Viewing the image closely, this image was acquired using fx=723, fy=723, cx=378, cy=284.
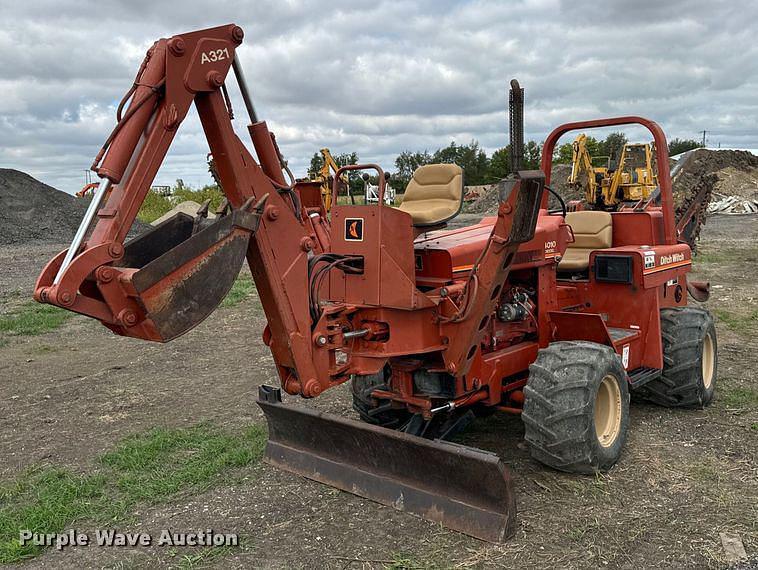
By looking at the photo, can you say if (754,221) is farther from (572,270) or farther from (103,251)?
(103,251)

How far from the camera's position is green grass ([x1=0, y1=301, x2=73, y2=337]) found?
34.9ft

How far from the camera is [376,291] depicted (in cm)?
444

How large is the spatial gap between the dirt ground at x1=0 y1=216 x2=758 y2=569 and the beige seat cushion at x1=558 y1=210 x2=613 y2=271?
4.72 feet

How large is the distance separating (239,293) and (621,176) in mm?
14608

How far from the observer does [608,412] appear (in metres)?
5.03

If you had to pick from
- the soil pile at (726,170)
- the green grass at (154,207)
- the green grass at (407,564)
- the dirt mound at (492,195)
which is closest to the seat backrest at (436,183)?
the green grass at (407,564)

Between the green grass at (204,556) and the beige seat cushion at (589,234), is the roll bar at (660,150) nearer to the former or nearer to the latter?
the beige seat cushion at (589,234)

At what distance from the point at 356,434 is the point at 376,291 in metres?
0.94

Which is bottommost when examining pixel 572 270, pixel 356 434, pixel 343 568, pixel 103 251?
pixel 343 568

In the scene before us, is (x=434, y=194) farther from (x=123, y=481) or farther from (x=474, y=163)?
(x=474, y=163)

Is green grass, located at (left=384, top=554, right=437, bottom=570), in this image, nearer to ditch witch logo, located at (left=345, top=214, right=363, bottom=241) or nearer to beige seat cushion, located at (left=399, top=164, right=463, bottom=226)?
ditch witch logo, located at (left=345, top=214, right=363, bottom=241)

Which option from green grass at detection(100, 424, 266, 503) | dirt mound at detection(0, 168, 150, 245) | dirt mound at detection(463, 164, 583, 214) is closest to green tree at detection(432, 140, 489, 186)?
dirt mound at detection(463, 164, 583, 214)

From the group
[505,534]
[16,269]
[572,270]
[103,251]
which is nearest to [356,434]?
[505,534]

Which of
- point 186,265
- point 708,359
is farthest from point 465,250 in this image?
point 708,359
